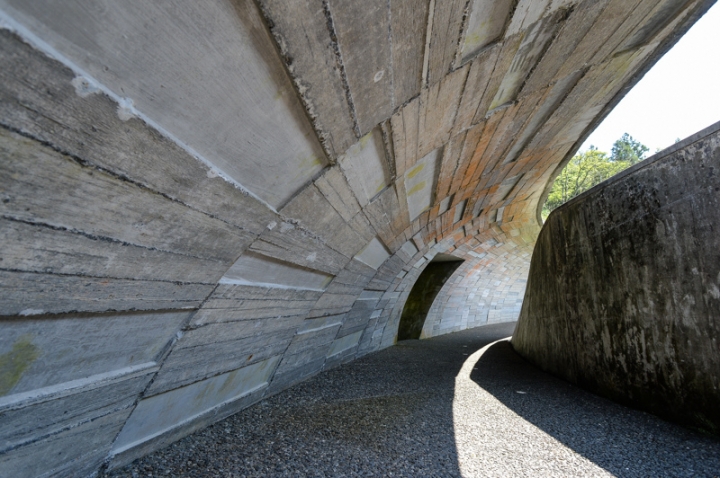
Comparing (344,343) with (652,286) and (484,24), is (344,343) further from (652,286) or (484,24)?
(484,24)

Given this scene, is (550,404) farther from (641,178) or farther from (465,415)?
(641,178)

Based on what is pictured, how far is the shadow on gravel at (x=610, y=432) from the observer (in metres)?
2.51

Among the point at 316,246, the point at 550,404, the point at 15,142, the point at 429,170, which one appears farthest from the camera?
the point at 550,404

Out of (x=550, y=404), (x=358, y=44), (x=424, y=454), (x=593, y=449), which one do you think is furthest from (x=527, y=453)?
(x=358, y=44)

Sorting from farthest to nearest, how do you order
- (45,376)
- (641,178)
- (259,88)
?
(641,178)
(45,376)
(259,88)

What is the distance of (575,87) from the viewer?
288 cm

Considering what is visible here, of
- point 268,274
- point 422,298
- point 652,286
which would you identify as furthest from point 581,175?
point 268,274

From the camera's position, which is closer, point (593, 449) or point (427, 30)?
point (427, 30)

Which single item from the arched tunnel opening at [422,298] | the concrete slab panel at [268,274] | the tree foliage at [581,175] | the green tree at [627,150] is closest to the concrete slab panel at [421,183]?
the concrete slab panel at [268,274]

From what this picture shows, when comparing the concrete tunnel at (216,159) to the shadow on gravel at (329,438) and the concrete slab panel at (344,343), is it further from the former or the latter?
the concrete slab panel at (344,343)

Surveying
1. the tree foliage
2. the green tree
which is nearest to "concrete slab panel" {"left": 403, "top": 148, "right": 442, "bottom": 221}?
the tree foliage

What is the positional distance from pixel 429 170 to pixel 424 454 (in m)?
2.38

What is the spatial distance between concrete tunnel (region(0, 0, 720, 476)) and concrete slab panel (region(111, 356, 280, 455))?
0.02m

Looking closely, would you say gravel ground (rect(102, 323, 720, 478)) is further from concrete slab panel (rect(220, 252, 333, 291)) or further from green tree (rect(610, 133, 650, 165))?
green tree (rect(610, 133, 650, 165))
